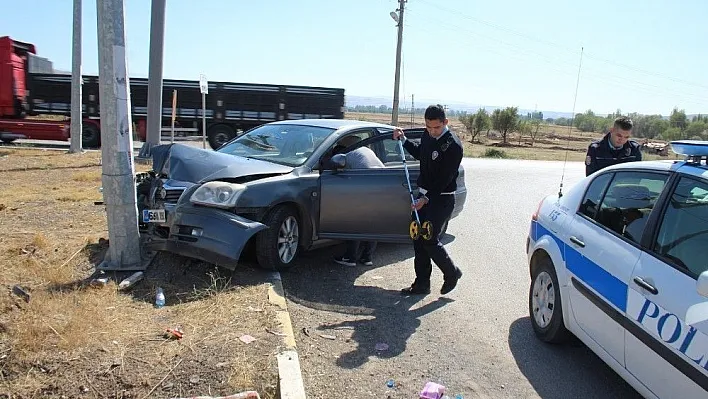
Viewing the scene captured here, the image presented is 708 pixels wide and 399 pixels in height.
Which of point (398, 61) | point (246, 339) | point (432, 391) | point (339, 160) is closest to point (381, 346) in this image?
point (432, 391)

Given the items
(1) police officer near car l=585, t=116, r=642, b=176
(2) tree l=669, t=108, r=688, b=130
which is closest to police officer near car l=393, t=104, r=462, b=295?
(1) police officer near car l=585, t=116, r=642, b=176

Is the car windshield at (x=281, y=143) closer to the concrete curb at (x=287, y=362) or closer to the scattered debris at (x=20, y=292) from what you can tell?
the concrete curb at (x=287, y=362)

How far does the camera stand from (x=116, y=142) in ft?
17.0

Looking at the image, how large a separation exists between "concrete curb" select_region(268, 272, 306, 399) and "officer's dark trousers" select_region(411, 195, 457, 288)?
1.45m

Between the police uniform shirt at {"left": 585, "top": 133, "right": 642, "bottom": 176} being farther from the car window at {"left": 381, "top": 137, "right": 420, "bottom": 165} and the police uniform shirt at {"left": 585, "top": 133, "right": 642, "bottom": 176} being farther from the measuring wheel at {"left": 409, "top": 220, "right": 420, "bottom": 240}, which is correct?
the measuring wheel at {"left": 409, "top": 220, "right": 420, "bottom": 240}

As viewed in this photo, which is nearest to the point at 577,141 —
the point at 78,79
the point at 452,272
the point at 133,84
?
the point at 133,84

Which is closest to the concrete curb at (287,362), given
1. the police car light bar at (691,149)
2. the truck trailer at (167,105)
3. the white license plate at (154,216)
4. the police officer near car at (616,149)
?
the white license plate at (154,216)

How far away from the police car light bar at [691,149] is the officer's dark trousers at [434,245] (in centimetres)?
221

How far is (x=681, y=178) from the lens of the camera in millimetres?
3420

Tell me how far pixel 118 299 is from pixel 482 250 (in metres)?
4.64

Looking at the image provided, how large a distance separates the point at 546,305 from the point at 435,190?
149cm

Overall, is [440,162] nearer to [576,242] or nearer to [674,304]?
[576,242]

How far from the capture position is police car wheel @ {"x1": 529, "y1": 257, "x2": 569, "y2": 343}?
14.0 feet

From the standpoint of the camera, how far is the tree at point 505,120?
44.5 m
